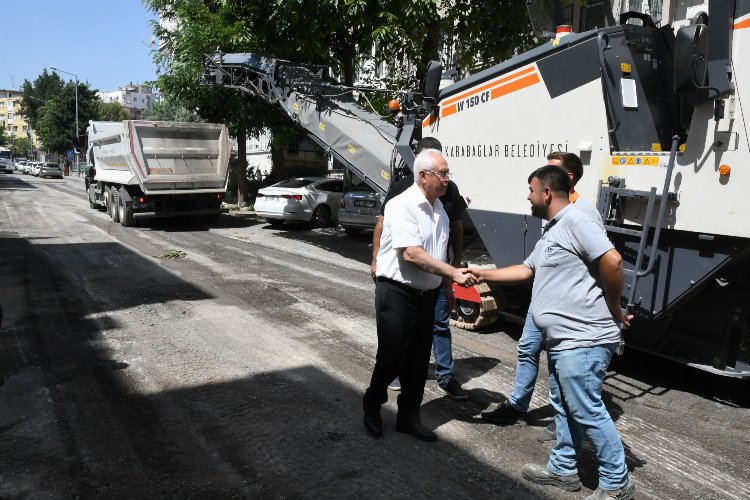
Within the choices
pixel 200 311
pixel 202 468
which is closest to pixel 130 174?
pixel 200 311

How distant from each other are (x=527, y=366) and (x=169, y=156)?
1310 centimetres

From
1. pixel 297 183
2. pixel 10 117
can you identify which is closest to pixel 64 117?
pixel 297 183

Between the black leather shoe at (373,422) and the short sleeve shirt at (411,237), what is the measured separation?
94 centimetres

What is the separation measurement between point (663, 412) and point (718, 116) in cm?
222

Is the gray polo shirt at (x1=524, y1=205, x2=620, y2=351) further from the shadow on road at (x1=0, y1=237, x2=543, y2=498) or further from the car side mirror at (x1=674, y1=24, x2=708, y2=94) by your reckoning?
the car side mirror at (x1=674, y1=24, x2=708, y2=94)

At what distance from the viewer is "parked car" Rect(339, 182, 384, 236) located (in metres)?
13.9

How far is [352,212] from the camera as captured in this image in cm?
1416

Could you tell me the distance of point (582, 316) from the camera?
3.20 meters

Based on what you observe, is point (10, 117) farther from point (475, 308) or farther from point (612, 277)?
point (612, 277)

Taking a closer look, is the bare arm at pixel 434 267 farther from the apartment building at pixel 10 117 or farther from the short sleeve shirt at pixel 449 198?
the apartment building at pixel 10 117

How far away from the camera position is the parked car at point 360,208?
13906 mm

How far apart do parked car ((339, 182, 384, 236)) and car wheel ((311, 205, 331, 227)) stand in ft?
6.26

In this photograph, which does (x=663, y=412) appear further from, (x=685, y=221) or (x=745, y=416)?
(x=685, y=221)

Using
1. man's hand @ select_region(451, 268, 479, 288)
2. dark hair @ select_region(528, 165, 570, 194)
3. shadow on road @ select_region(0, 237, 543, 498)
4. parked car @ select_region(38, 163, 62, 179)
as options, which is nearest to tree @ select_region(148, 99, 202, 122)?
parked car @ select_region(38, 163, 62, 179)
